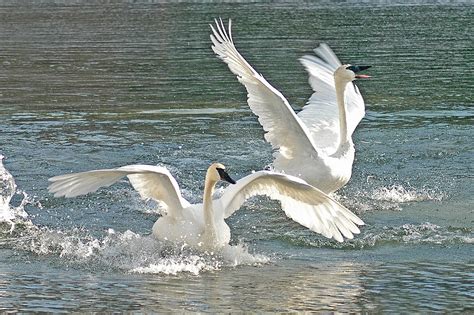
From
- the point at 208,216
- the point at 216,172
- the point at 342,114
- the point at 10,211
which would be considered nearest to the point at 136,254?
the point at 208,216

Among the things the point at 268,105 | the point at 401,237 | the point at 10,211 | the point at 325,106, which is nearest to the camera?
the point at 401,237

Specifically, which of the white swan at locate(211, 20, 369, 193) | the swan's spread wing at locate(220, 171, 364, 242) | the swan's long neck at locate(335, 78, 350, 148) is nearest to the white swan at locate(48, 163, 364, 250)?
the swan's spread wing at locate(220, 171, 364, 242)

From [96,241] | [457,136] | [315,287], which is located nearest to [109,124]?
[457,136]

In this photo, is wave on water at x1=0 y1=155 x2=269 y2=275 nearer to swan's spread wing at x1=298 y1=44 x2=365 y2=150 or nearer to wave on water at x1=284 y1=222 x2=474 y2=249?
wave on water at x1=284 y1=222 x2=474 y2=249

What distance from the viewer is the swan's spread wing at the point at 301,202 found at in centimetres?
1007

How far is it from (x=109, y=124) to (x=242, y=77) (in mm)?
6314

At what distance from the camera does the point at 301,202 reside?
34.6 ft

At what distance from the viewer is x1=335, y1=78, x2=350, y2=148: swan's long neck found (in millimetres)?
12711

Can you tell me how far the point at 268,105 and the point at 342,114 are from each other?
1.17m

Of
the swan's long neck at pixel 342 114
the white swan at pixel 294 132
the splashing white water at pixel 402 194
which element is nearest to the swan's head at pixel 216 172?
the white swan at pixel 294 132

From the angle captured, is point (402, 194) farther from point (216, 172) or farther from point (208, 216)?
point (208, 216)

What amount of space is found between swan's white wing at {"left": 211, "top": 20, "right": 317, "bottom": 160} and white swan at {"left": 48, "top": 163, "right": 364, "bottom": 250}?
1.63 meters

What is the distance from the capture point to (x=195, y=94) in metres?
21.9

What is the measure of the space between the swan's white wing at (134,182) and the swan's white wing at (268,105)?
1.95m
